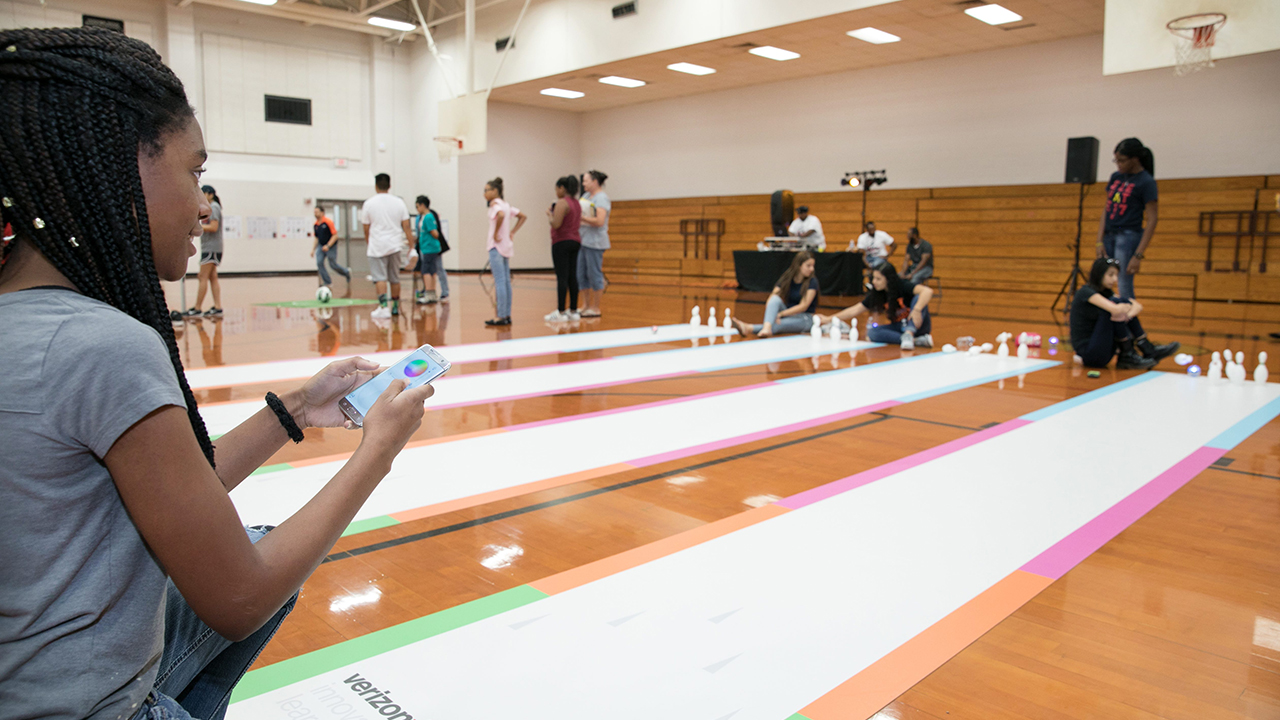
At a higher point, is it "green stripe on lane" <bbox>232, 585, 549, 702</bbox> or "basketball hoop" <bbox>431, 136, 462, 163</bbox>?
"basketball hoop" <bbox>431, 136, 462, 163</bbox>

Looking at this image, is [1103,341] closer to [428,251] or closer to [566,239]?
[566,239]

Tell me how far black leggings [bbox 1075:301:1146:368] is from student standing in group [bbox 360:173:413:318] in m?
6.85

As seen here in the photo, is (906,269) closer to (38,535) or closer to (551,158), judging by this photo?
(551,158)

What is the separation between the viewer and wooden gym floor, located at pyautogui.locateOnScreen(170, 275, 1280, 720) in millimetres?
1830

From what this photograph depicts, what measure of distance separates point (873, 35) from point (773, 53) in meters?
1.89

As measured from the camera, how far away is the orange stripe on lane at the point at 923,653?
5.62 ft

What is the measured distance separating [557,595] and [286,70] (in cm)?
1863

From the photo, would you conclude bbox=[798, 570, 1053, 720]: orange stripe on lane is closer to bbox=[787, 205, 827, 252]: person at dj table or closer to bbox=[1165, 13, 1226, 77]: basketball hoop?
bbox=[1165, 13, 1226, 77]: basketball hoop

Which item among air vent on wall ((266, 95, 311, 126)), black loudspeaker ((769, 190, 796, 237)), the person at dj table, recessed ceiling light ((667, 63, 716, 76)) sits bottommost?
the person at dj table

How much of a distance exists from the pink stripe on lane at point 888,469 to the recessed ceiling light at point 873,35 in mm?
10094

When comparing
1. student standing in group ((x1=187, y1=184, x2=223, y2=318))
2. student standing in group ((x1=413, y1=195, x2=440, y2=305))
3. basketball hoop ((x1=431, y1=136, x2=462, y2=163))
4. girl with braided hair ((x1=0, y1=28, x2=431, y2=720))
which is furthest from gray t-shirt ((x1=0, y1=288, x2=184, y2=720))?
basketball hoop ((x1=431, y1=136, x2=462, y2=163))

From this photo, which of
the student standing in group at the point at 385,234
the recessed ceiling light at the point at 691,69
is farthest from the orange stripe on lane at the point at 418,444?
the recessed ceiling light at the point at 691,69

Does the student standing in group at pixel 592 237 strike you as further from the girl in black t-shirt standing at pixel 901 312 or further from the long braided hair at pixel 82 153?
the long braided hair at pixel 82 153

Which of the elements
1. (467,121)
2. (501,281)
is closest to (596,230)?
(501,281)
